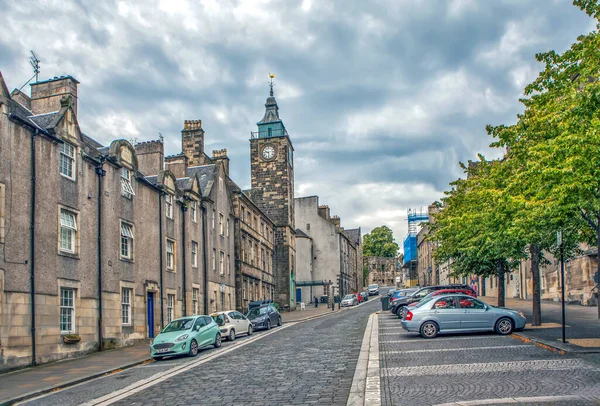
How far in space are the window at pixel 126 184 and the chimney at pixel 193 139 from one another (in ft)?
53.5

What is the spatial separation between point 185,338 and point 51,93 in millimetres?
11805

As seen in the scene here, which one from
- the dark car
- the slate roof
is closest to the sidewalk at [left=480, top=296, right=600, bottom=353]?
the dark car

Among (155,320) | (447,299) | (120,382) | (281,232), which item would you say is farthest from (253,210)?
(120,382)

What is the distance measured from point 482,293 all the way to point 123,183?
4549cm

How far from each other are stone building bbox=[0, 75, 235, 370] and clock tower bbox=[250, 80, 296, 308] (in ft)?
74.6

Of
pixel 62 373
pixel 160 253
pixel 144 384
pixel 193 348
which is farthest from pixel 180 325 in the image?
pixel 160 253

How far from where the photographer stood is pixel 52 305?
2027 cm

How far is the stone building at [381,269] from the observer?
14275cm

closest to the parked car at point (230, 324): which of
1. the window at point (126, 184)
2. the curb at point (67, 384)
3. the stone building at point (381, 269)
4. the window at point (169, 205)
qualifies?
the curb at point (67, 384)

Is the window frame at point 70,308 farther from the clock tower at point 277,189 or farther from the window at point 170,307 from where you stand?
the clock tower at point 277,189

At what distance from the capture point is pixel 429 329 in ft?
66.5

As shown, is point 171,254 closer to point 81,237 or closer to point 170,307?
point 170,307

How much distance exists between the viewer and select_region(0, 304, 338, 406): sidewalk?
1370cm

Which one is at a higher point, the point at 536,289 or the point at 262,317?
the point at 536,289
